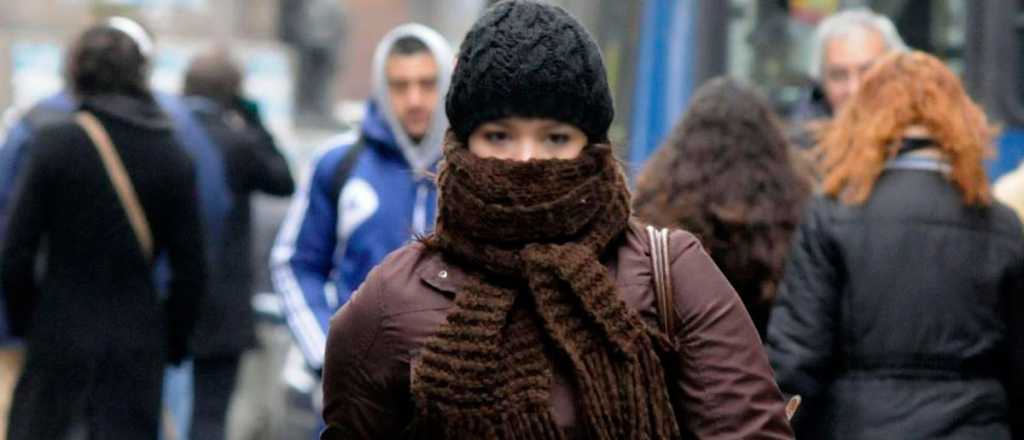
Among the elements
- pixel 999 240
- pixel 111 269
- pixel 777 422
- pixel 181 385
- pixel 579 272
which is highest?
pixel 579 272

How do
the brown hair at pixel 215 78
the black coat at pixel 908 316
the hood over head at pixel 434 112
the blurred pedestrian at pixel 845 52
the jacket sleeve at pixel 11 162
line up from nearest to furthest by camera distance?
the black coat at pixel 908 316
the hood over head at pixel 434 112
the jacket sleeve at pixel 11 162
the blurred pedestrian at pixel 845 52
the brown hair at pixel 215 78

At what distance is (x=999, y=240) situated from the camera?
5336 mm

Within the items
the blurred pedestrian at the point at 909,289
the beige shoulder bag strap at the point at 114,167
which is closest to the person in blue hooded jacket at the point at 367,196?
the beige shoulder bag strap at the point at 114,167

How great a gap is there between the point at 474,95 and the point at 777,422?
632mm

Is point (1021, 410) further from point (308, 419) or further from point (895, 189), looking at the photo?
point (308, 419)

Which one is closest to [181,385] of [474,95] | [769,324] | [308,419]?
[308,419]

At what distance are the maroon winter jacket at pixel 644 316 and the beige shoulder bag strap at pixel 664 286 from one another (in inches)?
0.4

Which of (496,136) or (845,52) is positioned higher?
(496,136)

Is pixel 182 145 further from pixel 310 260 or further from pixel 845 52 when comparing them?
pixel 845 52

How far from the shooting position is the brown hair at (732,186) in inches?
228

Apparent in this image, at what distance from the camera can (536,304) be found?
10.6 feet

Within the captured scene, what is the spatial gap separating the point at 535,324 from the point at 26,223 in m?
3.93

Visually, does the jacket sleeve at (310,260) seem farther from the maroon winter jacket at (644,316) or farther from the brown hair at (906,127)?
the maroon winter jacket at (644,316)

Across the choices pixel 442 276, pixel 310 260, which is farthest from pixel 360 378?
pixel 310 260
